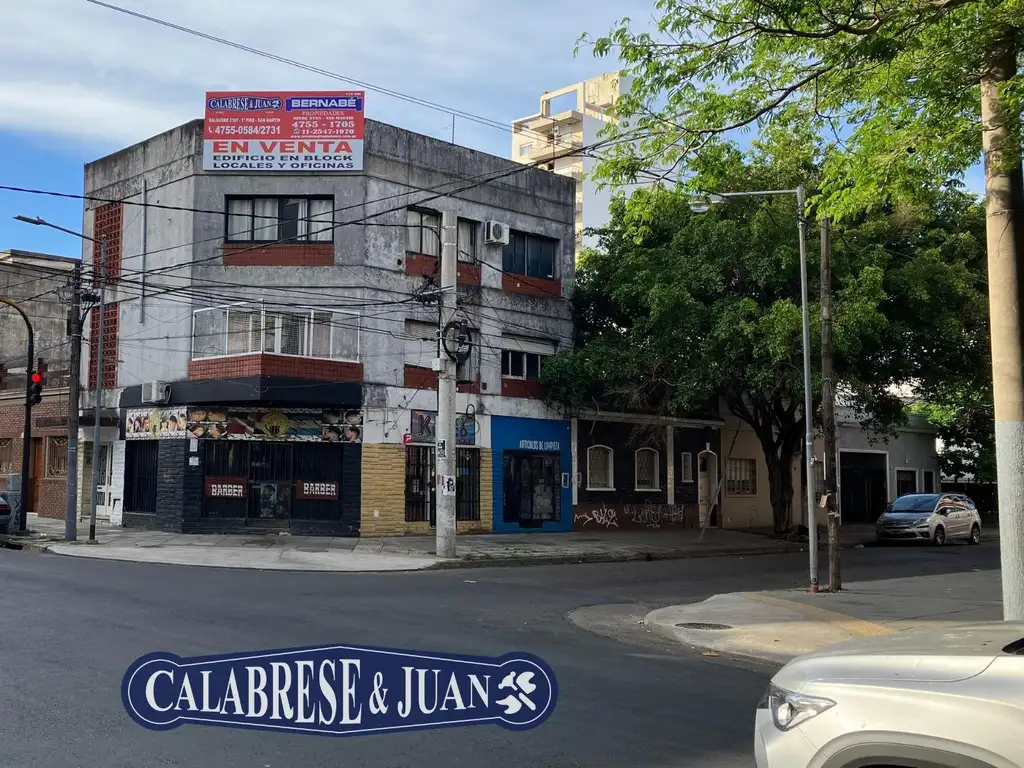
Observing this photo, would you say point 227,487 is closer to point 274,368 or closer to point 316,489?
A: point 316,489

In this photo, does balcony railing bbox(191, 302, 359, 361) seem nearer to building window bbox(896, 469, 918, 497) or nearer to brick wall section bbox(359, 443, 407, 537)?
brick wall section bbox(359, 443, 407, 537)

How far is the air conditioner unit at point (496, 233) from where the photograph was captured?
91.6 ft

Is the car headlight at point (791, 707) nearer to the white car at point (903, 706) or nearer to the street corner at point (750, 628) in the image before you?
the white car at point (903, 706)

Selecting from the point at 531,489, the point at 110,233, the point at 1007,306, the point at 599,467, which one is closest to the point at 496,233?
the point at 531,489

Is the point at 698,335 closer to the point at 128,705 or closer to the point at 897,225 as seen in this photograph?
the point at 897,225

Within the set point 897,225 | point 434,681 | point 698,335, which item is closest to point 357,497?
point 698,335

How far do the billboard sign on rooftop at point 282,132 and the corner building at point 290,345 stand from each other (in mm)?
360

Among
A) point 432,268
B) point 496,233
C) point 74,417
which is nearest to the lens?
point 74,417

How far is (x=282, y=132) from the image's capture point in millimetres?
25672

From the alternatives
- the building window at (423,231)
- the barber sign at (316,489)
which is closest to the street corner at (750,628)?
the barber sign at (316,489)

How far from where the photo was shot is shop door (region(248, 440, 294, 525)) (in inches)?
984

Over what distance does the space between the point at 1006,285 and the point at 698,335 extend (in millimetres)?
15944

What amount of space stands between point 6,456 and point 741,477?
85.3 ft

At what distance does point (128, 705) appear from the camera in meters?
6.74
